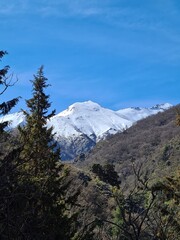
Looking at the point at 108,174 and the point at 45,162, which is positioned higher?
the point at 108,174

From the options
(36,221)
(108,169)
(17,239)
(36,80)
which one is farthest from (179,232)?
(108,169)

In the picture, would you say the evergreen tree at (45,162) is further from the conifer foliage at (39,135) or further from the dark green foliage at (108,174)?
the dark green foliage at (108,174)

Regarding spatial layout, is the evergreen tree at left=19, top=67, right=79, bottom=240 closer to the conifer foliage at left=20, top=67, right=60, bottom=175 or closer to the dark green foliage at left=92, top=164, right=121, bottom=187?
the conifer foliage at left=20, top=67, right=60, bottom=175

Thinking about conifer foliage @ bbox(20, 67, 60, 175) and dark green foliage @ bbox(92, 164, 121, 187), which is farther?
dark green foliage @ bbox(92, 164, 121, 187)

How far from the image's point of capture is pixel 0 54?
592 inches

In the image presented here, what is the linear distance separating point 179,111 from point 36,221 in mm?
11178

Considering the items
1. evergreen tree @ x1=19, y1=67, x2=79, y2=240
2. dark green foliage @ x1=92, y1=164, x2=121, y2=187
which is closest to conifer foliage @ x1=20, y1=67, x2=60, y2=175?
evergreen tree @ x1=19, y1=67, x2=79, y2=240

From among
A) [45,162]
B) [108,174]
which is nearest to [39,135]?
Result: [45,162]

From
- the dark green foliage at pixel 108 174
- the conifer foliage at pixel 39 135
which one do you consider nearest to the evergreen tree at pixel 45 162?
the conifer foliage at pixel 39 135

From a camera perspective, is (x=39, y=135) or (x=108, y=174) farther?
(x=108, y=174)

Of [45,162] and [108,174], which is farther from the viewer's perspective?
[108,174]

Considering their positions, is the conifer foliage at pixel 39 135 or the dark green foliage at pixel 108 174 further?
the dark green foliage at pixel 108 174

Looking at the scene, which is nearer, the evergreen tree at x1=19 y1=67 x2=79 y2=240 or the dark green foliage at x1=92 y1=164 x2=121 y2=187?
the evergreen tree at x1=19 y1=67 x2=79 y2=240

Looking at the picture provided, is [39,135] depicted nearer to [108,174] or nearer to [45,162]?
[45,162]
